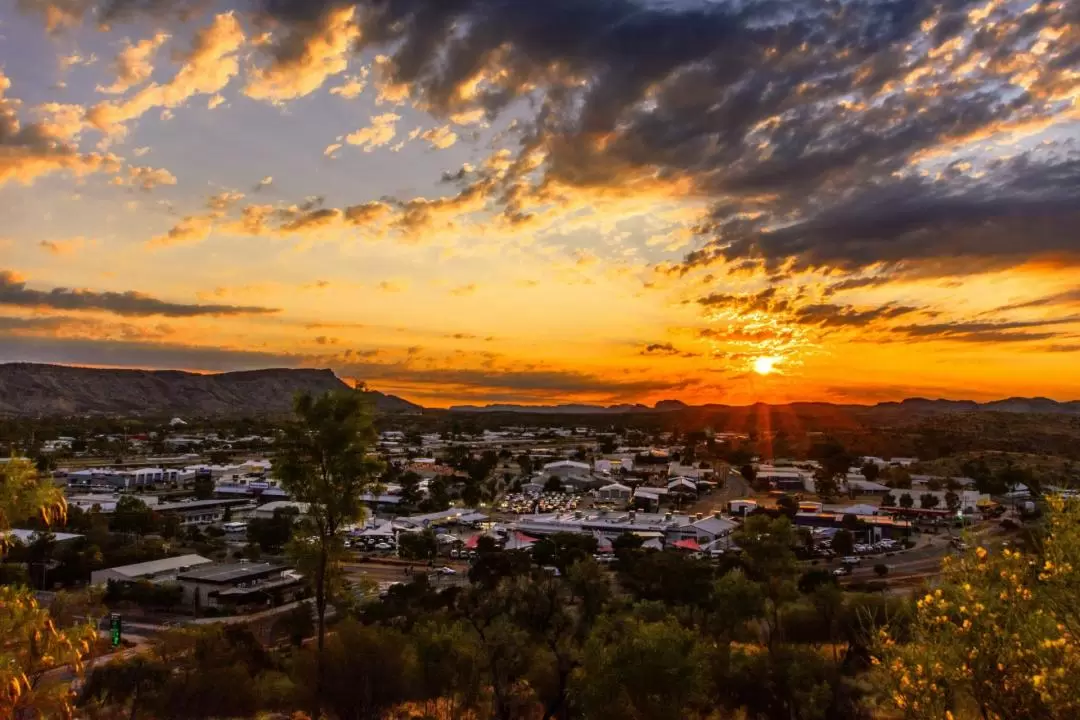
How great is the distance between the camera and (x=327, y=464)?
14984 mm

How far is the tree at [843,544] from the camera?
5159cm

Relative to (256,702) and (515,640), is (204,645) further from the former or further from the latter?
(515,640)

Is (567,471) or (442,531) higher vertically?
(567,471)

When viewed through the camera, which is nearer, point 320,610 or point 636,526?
point 320,610

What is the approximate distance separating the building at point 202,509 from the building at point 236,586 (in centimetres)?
2581

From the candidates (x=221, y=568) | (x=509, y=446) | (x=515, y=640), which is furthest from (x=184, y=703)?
(x=509, y=446)

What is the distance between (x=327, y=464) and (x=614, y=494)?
6688 cm

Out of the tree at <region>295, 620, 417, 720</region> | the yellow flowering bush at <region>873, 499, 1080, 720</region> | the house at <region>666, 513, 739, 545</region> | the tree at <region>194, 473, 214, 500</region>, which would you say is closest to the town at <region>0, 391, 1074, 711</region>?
the house at <region>666, 513, 739, 545</region>

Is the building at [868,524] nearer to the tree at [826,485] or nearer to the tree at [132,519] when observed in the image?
the tree at [826,485]

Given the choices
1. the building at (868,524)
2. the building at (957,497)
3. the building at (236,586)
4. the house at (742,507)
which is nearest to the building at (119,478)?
the building at (236,586)

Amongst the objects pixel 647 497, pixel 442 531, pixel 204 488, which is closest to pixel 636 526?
pixel 442 531

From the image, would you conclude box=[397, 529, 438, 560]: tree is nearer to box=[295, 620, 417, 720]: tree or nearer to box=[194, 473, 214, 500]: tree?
box=[295, 620, 417, 720]: tree

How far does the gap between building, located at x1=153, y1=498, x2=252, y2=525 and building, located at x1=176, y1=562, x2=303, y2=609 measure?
25813 millimetres

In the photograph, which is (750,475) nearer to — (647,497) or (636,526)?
(647,497)
